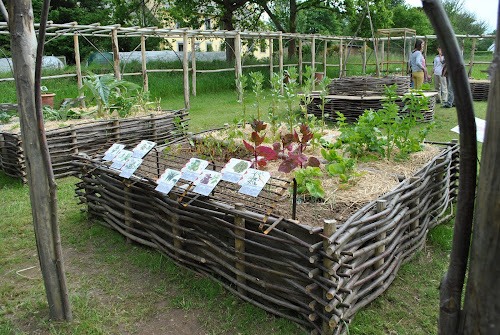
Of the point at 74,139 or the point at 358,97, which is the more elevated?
the point at 358,97

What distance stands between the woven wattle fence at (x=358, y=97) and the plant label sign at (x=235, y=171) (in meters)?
6.10

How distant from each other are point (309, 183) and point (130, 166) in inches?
60.4

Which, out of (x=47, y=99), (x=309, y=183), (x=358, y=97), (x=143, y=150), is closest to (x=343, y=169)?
(x=309, y=183)

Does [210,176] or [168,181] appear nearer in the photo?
[210,176]

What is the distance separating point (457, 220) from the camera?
131cm

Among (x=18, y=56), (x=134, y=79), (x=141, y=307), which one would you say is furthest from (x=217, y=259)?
(x=134, y=79)

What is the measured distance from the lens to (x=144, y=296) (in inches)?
119

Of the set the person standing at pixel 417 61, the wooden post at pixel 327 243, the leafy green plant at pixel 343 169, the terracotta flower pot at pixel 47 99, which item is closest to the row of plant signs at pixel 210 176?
the wooden post at pixel 327 243

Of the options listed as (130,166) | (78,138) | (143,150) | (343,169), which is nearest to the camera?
(343,169)

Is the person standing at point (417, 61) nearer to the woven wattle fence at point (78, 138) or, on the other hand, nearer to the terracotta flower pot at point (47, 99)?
the woven wattle fence at point (78, 138)

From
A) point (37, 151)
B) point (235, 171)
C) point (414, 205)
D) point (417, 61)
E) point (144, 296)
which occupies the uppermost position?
point (417, 61)

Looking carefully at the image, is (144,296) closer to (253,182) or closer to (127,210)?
(127,210)

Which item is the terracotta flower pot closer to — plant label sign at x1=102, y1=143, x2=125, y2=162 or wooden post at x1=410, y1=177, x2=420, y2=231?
plant label sign at x1=102, y1=143, x2=125, y2=162

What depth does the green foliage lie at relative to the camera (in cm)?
300
